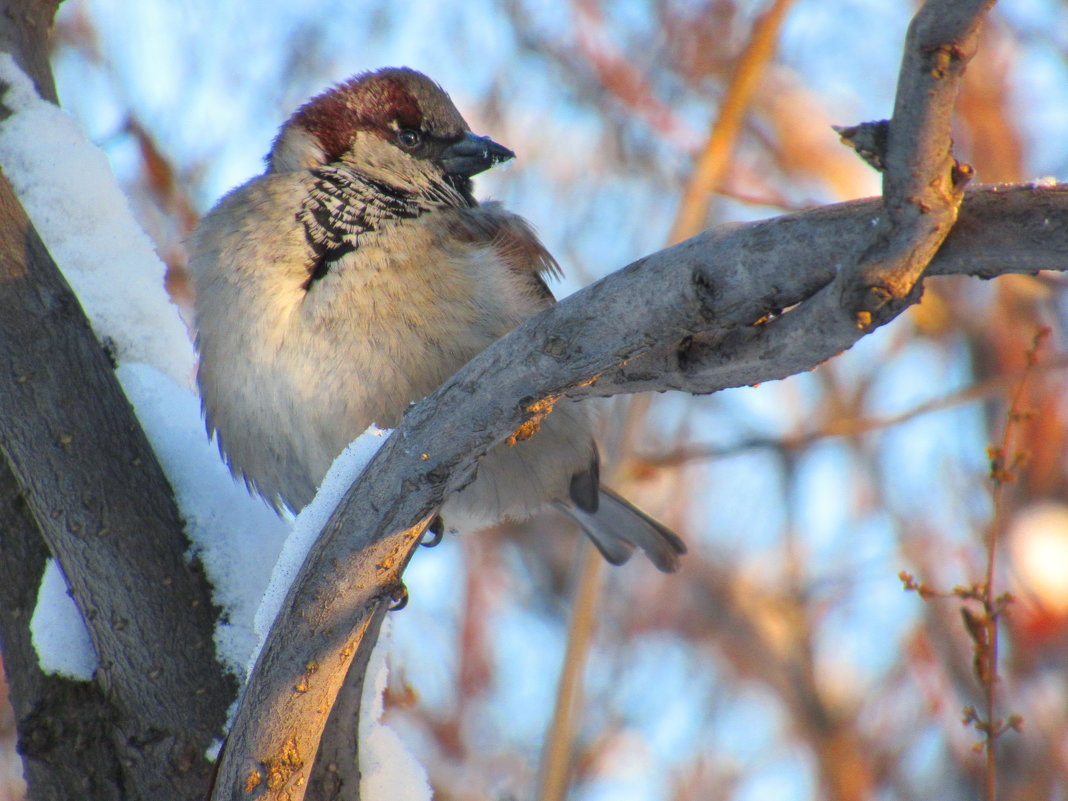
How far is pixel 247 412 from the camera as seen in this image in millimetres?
2441

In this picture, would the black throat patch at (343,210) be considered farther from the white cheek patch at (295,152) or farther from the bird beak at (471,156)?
the bird beak at (471,156)

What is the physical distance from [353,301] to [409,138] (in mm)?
900

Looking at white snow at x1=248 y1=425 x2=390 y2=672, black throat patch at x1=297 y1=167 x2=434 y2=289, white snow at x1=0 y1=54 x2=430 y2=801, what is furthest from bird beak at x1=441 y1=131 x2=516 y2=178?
white snow at x1=248 y1=425 x2=390 y2=672

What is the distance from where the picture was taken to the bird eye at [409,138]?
9.82 feet

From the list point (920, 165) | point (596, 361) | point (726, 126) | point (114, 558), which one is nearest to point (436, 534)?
point (114, 558)

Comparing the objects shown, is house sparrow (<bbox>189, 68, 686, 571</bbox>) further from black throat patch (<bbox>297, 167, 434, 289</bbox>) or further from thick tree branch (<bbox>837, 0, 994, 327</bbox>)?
thick tree branch (<bbox>837, 0, 994, 327</bbox>)

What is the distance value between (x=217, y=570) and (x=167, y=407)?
410 mm

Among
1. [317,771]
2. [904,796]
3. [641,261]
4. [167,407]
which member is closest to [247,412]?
[167,407]

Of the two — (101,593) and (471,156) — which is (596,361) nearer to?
(101,593)

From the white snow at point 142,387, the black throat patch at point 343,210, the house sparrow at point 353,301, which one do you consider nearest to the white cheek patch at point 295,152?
the house sparrow at point 353,301

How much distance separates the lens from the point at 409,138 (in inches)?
119

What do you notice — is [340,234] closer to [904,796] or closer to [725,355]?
Answer: [725,355]

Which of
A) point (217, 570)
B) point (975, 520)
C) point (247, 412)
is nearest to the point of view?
point (217, 570)

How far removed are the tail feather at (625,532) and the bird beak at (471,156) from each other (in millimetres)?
1081
